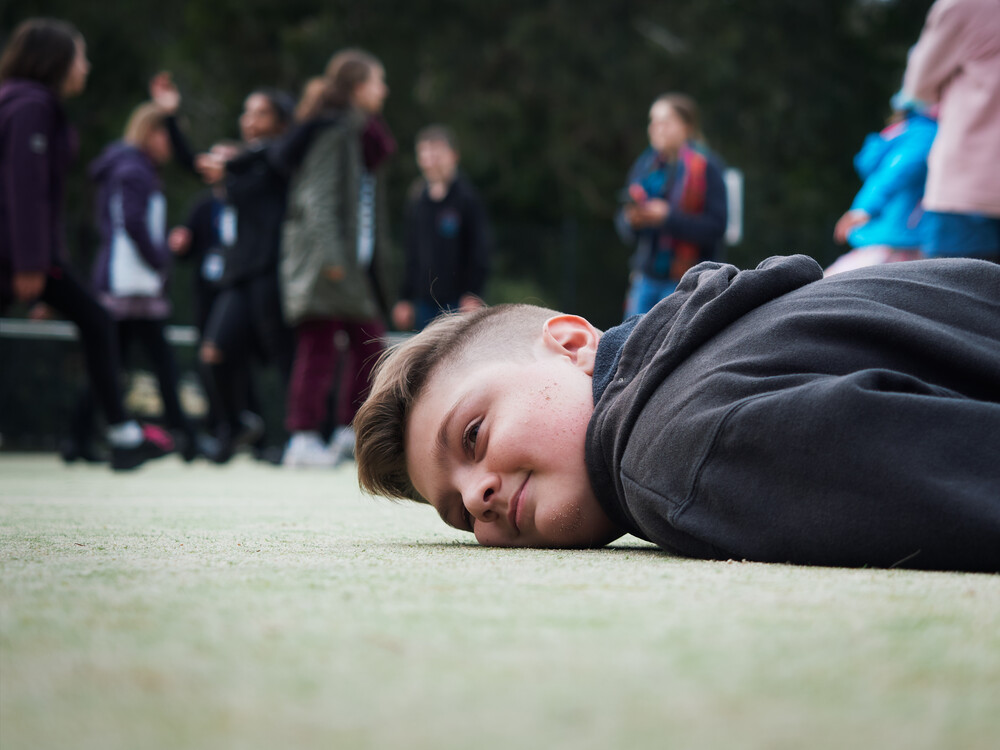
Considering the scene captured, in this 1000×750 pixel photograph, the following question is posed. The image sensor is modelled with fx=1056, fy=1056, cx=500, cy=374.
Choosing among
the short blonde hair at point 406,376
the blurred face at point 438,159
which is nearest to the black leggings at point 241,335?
the blurred face at point 438,159

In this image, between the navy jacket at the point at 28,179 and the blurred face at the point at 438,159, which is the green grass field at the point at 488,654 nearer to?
the navy jacket at the point at 28,179

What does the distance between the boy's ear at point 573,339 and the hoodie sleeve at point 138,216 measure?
180 inches

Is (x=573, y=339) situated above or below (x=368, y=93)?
below

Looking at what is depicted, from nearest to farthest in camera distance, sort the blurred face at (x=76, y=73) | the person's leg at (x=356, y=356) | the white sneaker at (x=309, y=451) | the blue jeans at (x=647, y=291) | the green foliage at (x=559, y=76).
Result: the blurred face at (x=76, y=73) < the white sneaker at (x=309, y=451) < the person's leg at (x=356, y=356) < the blue jeans at (x=647, y=291) < the green foliage at (x=559, y=76)

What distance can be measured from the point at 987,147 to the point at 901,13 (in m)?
14.5

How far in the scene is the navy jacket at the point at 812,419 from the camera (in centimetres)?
132

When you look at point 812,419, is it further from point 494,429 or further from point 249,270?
point 249,270

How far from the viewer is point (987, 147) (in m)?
3.56

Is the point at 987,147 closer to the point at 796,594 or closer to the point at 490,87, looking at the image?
the point at 796,594

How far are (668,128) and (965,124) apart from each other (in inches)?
108

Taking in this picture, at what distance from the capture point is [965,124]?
362 cm

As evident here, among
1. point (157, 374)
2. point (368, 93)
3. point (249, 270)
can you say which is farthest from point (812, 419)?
point (157, 374)

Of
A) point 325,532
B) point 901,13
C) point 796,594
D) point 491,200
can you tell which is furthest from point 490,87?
point 796,594

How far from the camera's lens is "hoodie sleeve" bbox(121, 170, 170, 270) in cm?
604
